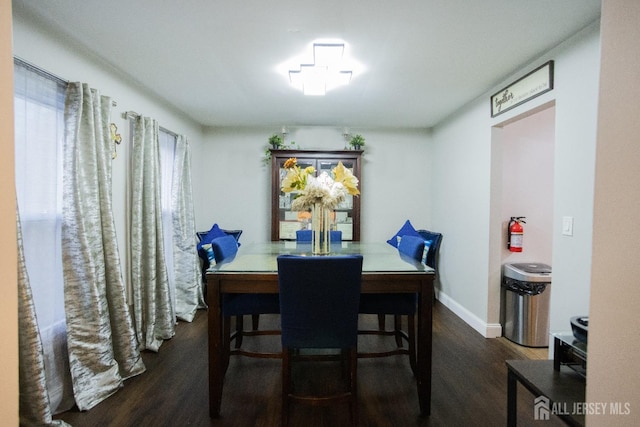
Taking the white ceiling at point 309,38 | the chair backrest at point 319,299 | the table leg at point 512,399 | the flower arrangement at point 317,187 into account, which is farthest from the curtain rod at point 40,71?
the table leg at point 512,399

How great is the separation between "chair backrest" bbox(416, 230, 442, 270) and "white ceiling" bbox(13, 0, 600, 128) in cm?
172

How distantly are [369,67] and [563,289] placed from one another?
2.11 m

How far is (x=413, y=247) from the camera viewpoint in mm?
2264

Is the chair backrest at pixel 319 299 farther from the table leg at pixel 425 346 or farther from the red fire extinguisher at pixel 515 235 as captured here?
the red fire extinguisher at pixel 515 235

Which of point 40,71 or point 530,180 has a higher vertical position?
point 40,71

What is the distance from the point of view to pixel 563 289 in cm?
196

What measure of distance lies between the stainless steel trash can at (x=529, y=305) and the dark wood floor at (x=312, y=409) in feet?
0.41

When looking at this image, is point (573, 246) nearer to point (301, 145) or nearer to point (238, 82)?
point (238, 82)

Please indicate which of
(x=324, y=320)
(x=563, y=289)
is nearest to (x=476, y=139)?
(x=563, y=289)

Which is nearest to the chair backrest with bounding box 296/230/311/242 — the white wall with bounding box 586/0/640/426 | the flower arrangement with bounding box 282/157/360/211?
the flower arrangement with bounding box 282/157/360/211

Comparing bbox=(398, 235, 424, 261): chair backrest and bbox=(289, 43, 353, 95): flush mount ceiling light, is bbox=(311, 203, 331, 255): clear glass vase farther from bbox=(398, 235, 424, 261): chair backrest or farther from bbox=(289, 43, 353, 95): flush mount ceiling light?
bbox=(289, 43, 353, 95): flush mount ceiling light

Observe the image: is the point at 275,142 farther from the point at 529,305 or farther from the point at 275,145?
the point at 529,305

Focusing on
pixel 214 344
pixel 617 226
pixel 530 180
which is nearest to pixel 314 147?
pixel 530 180

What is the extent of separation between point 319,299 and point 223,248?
1084mm
